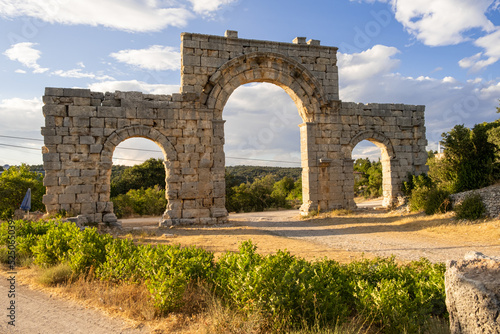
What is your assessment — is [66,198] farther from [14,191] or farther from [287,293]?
[287,293]

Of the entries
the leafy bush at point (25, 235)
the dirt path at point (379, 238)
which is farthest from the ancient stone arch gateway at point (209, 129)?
the leafy bush at point (25, 235)

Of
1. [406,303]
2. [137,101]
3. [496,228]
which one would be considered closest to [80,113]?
[137,101]

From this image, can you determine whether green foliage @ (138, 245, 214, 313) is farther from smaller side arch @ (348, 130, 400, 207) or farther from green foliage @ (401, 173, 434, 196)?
green foliage @ (401, 173, 434, 196)

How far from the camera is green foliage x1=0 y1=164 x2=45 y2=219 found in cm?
1509

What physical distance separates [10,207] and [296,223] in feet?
41.2

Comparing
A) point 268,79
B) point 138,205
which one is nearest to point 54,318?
point 268,79

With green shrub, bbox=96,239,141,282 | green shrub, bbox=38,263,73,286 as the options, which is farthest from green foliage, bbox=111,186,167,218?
green shrub, bbox=96,239,141,282

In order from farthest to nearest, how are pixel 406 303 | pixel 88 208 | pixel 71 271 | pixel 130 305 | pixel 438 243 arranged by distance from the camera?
pixel 88 208 < pixel 438 243 < pixel 71 271 < pixel 130 305 < pixel 406 303

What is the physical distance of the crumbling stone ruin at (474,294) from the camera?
2.50 m

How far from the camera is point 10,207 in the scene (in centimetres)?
1511

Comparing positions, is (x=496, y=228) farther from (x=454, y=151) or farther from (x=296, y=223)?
(x=296, y=223)

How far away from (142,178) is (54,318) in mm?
22981

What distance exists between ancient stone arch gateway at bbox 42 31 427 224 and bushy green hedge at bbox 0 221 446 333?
748cm

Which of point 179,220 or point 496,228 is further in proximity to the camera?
point 179,220
